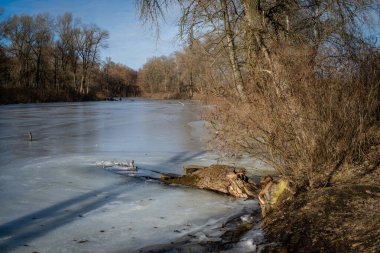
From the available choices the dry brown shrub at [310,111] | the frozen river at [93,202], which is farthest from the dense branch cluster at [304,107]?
the frozen river at [93,202]

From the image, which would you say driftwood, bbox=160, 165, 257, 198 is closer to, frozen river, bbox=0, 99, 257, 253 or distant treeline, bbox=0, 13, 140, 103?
frozen river, bbox=0, 99, 257, 253

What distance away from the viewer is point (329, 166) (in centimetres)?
709

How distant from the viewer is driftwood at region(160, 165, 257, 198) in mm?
7658

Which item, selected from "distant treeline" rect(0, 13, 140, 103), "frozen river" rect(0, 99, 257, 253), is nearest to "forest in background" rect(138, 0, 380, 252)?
"frozen river" rect(0, 99, 257, 253)

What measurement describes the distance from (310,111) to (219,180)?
2475 mm

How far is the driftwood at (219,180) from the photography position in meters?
7.66

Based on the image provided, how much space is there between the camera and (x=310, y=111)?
6617 millimetres

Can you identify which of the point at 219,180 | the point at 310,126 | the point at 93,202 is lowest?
the point at 93,202

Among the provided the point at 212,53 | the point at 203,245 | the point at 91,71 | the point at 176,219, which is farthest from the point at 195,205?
the point at 91,71

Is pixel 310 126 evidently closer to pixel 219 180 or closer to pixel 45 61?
pixel 219 180

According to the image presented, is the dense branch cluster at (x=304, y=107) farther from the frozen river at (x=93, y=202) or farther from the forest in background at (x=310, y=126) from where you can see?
the frozen river at (x=93, y=202)

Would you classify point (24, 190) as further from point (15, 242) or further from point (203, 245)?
point (203, 245)

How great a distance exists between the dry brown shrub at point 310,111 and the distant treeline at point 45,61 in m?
45.2

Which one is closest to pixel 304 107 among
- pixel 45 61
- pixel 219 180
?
pixel 219 180
